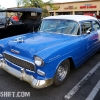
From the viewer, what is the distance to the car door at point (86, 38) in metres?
3.81

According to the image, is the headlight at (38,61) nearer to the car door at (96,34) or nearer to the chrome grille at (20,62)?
the chrome grille at (20,62)

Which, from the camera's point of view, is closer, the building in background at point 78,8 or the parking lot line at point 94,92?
the parking lot line at point 94,92

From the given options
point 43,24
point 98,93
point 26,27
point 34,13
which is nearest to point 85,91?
point 98,93

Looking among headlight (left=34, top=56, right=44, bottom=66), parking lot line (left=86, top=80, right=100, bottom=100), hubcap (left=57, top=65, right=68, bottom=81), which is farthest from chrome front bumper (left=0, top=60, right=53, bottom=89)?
parking lot line (left=86, top=80, right=100, bottom=100)

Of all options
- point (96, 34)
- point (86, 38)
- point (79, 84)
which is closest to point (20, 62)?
point (79, 84)

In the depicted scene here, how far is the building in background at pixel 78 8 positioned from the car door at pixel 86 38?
27.6 m

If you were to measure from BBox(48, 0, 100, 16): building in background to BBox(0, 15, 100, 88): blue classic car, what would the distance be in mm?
28217

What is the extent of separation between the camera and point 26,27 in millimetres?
7168

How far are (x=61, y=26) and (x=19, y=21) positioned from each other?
4082mm

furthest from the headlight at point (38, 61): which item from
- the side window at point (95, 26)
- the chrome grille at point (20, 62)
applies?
the side window at point (95, 26)

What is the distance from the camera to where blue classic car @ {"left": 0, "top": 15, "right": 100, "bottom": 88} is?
2637 mm

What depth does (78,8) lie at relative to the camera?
104 feet

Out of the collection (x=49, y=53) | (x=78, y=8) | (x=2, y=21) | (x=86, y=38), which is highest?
(x=78, y=8)

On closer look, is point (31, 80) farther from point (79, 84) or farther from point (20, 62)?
point (79, 84)
